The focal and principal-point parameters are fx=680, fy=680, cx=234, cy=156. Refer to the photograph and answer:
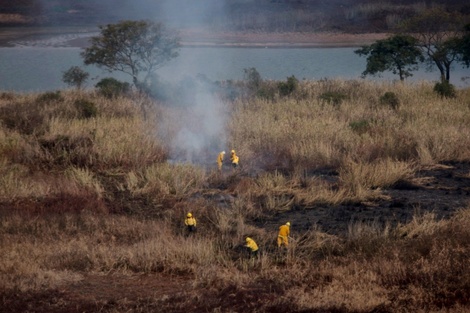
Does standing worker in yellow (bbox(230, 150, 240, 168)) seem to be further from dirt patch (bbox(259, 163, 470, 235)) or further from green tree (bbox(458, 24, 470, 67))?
green tree (bbox(458, 24, 470, 67))

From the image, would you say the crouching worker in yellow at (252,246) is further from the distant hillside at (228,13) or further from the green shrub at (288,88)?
the green shrub at (288,88)

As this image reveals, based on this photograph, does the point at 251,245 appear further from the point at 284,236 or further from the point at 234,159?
the point at 234,159

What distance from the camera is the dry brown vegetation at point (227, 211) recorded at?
18.9ft

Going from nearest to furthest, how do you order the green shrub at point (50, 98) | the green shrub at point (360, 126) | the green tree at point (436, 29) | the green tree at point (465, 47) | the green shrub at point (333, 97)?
1. the green shrub at point (360, 126)
2. the green shrub at point (50, 98)
3. the green shrub at point (333, 97)
4. the green tree at point (465, 47)
5. the green tree at point (436, 29)

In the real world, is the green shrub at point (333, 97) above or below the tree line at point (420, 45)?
below

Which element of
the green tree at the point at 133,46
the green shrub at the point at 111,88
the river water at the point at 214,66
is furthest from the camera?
the river water at the point at 214,66

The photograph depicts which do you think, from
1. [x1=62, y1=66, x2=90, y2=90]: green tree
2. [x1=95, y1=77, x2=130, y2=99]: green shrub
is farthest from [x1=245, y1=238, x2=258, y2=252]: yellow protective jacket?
[x1=62, y1=66, x2=90, y2=90]: green tree

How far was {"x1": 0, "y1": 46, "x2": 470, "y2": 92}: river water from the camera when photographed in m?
25.3

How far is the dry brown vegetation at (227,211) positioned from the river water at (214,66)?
9821 millimetres

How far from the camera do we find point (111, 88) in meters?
17.6

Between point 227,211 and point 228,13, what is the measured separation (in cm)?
625

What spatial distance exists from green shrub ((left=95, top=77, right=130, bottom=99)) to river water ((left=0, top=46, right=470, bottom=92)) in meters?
5.13

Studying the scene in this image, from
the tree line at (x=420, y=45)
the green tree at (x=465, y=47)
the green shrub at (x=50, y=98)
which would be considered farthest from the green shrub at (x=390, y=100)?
the green shrub at (x=50, y=98)

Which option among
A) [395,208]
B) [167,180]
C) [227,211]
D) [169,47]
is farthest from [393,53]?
[227,211]
